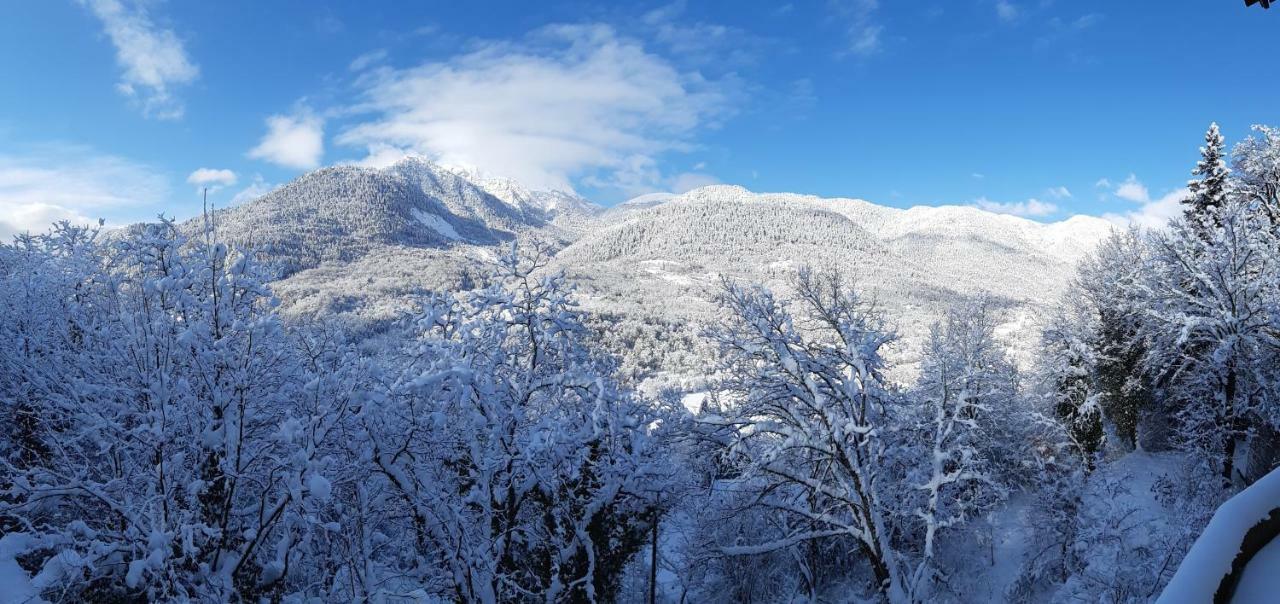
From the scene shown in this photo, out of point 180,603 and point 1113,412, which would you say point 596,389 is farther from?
point 1113,412

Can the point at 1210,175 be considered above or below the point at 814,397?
above

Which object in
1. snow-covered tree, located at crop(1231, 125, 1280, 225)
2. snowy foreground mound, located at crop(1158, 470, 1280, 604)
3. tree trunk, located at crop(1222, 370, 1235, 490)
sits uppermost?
snow-covered tree, located at crop(1231, 125, 1280, 225)

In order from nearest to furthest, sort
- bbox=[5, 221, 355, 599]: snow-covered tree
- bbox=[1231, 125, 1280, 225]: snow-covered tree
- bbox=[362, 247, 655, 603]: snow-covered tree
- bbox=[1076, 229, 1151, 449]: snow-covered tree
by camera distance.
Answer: bbox=[5, 221, 355, 599]: snow-covered tree < bbox=[362, 247, 655, 603]: snow-covered tree < bbox=[1231, 125, 1280, 225]: snow-covered tree < bbox=[1076, 229, 1151, 449]: snow-covered tree

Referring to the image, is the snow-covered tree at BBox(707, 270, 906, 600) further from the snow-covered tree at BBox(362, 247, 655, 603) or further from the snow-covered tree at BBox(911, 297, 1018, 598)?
the snow-covered tree at BBox(911, 297, 1018, 598)

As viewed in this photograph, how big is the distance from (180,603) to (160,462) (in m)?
1.55

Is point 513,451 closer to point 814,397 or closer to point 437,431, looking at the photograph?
point 437,431

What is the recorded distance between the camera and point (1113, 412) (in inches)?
1121

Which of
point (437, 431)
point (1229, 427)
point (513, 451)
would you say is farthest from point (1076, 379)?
point (437, 431)

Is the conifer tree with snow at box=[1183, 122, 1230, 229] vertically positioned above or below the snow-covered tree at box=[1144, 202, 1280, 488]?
above

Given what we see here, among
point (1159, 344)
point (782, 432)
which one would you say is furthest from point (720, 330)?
point (1159, 344)

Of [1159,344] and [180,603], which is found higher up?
[1159,344]

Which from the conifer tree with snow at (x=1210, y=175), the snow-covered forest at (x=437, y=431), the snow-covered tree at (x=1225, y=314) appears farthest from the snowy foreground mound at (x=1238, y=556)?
the conifer tree with snow at (x=1210, y=175)

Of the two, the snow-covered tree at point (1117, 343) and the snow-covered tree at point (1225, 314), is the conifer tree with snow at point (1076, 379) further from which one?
the snow-covered tree at point (1225, 314)

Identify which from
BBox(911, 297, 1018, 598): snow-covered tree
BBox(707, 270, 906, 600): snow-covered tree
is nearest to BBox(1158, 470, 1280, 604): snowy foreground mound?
BBox(707, 270, 906, 600): snow-covered tree
